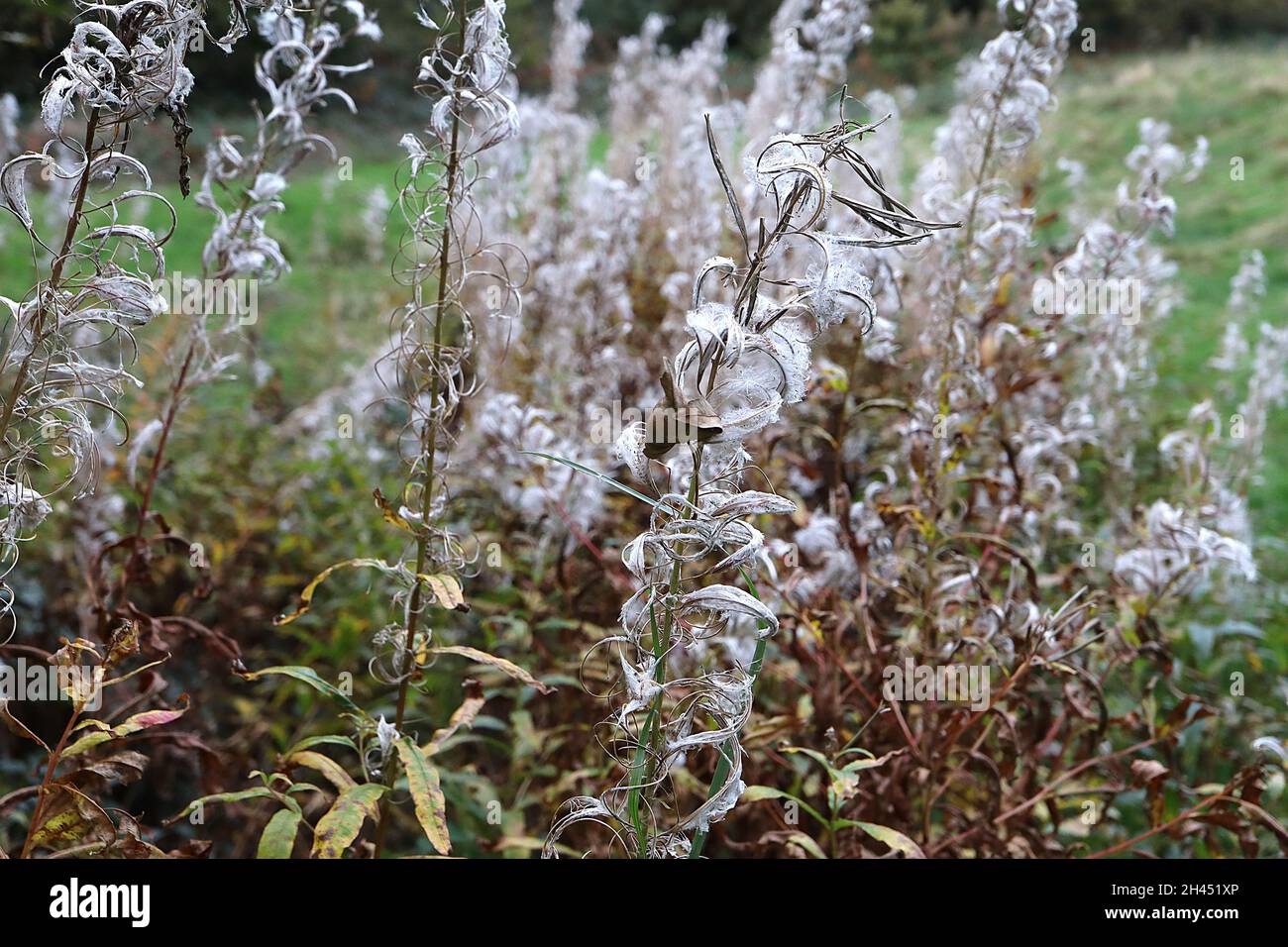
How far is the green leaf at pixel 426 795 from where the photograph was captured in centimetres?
125

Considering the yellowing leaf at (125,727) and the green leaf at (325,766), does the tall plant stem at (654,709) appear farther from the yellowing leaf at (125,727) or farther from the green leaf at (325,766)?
the yellowing leaf at (125,727)

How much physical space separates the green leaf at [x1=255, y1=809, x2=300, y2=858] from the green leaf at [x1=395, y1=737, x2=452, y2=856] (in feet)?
0.51

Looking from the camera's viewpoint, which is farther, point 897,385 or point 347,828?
point 897,385

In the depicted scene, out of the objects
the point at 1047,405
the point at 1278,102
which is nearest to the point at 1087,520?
the point at 1047,405

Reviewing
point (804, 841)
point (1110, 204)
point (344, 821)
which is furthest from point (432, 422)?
point (1110, 204)

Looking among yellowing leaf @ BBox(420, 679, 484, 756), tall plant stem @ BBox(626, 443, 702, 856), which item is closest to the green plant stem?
tall plant stem @ BBox(626, 443, 702, 856)

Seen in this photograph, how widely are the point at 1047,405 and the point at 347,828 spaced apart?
2877mm

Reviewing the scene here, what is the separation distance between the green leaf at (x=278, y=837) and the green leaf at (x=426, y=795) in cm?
16

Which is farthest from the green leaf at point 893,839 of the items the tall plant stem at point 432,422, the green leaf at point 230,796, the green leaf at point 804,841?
the green leaf at point 230,796

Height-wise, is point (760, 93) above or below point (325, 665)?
above

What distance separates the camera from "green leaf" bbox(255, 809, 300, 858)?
4.13ft

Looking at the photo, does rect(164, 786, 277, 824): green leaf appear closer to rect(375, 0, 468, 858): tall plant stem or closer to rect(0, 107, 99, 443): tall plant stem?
rect(375, 0, 468, 858): tall plant stem
